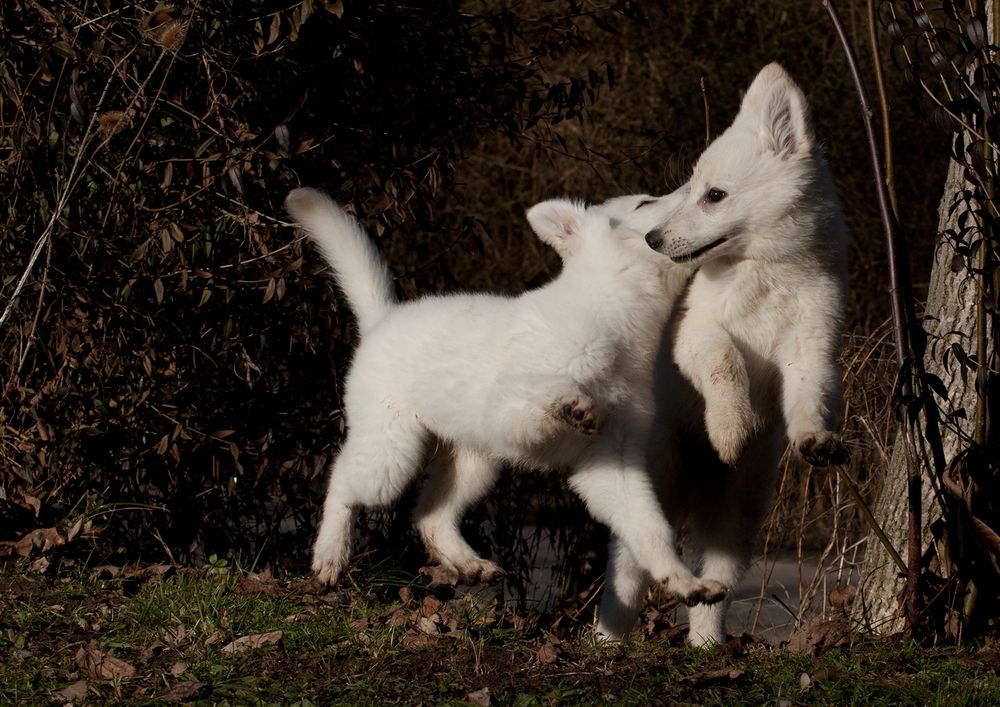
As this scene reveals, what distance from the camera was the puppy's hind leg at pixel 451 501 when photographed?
4.86 meters

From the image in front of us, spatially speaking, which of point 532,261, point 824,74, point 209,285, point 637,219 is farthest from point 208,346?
point 824,74

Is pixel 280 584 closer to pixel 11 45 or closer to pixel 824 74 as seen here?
pixel 11 45

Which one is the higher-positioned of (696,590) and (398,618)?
(696,590)

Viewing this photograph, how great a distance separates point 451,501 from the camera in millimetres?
4941

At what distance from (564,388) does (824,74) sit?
7.46m

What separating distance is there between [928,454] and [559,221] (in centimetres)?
165

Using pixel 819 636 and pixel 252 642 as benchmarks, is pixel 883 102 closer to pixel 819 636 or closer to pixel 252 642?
pixel 819 636

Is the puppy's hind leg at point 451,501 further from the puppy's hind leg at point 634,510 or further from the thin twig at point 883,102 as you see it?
the thin twig at point 883,102

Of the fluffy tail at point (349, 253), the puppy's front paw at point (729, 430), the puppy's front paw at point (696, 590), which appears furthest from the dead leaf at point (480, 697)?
the fluffy tail at point (349, 253)

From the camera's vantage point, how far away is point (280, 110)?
5.63 meters

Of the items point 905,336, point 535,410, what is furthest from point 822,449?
point 535,410

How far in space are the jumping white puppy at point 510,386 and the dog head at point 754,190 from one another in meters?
0.21

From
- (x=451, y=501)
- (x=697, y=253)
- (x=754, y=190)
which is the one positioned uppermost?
(x=754, y=190)

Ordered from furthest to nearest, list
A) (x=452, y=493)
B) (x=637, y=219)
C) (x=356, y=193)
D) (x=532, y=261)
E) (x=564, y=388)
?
(x=532, y=261), (x=356, y=193), (x=452, y=493), (x=637, y=219), (x=564, y=388)
